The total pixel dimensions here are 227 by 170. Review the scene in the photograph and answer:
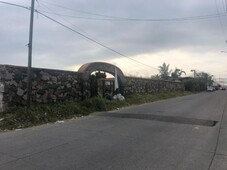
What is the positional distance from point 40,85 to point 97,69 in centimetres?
684

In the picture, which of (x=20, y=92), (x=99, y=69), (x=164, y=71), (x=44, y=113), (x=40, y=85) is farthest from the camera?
(x=164, y=71)

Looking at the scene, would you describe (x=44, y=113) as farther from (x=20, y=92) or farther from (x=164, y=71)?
(x=164, y=71)

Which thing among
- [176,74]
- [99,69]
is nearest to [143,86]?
[99,69]

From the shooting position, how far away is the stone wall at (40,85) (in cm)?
1510

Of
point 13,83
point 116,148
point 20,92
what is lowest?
point 116,148

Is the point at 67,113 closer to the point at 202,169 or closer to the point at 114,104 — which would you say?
the point at 114,104

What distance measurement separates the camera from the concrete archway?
21645 mm

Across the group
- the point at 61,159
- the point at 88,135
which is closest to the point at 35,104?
the point at 88,135

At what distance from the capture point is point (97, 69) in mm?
23484

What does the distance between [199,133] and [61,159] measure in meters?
5.90

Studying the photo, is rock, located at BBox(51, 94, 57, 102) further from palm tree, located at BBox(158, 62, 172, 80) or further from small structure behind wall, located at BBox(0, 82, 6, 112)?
palm tree, located at BBox(158, 62, 172, 80)

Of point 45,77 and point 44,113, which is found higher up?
point 45,77

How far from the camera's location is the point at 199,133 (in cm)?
1130

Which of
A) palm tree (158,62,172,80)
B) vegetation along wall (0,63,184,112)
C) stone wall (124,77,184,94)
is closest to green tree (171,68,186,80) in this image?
palm tree (158,62,172,80)
